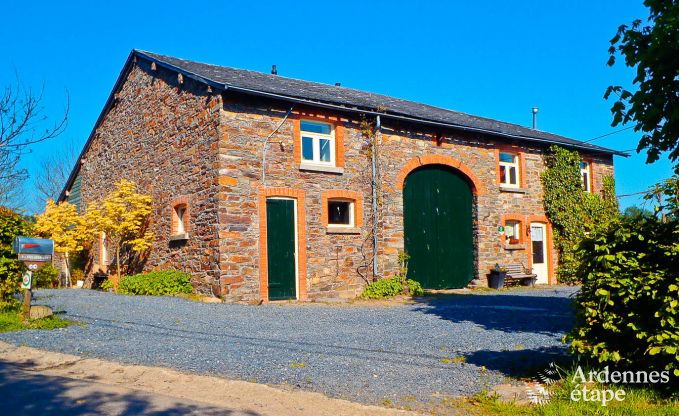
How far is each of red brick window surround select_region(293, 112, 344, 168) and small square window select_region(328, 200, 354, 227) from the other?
1.04 meters

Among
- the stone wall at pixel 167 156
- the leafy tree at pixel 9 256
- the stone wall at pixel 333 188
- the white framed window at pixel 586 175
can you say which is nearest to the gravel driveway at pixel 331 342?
the leafy tree at pixel 9 256

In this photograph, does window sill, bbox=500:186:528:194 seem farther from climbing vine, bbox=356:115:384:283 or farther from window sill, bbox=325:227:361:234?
window sill, bbox=325:227:361:234

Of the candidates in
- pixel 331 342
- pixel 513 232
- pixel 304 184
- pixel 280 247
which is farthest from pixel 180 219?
pixel 513 232

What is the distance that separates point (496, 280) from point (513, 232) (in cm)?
228

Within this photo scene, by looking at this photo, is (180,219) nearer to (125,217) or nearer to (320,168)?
(125,217)

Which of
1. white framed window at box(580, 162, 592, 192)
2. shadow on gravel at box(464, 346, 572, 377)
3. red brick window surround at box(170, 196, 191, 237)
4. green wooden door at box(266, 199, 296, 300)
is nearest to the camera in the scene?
shadow on gravel at box(464, 346, 572, 377)

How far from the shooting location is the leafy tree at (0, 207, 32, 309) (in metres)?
9.60

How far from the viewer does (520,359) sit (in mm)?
6840

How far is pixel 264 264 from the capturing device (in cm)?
1353

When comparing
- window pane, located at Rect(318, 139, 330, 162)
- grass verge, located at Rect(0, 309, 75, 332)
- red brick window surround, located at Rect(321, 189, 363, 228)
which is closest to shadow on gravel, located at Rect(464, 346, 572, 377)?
grass verge, located at Rect(0, 309, 75, 332)

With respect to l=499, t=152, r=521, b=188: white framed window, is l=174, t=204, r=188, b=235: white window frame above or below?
below

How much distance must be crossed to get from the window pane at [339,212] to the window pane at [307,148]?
53.6 inches

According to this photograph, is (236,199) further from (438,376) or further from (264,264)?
(438,376)

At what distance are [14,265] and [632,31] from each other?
34.2ft
